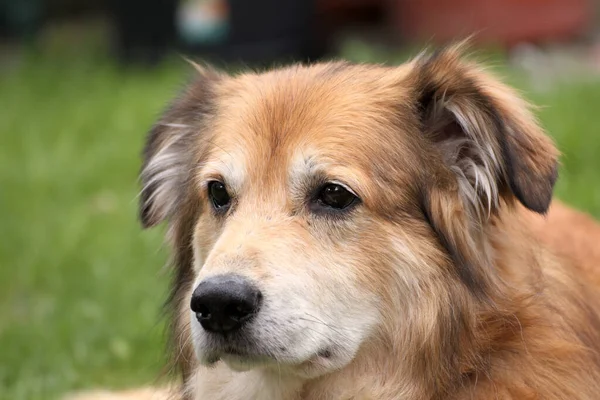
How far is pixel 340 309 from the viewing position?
348 cm

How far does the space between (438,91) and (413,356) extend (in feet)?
3.19

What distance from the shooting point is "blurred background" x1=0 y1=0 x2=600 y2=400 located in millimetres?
5945

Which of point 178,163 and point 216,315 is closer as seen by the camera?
point 216,315

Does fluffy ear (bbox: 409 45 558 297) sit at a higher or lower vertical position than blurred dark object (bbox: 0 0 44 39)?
higher

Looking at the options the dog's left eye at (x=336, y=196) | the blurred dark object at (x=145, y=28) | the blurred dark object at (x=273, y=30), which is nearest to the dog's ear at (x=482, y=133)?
the dog's left eye at (x=336, y=196)

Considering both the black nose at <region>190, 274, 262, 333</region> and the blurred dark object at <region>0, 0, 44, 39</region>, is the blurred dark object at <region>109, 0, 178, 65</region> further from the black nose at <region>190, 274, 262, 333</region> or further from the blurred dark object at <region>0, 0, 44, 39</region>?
the black nose at <region>190, 274, 262, 333</region>

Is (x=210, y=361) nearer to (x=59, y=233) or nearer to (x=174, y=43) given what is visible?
(x=59, y=233)

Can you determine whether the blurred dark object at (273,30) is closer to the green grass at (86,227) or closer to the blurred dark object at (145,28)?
the green grass at (86,227)

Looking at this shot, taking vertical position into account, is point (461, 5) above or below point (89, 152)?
above

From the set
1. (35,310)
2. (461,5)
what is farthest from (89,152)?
(461,5)

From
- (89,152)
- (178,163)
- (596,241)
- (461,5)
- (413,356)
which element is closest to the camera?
(413,356)

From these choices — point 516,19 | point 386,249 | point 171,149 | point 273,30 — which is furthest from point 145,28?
point 386,249

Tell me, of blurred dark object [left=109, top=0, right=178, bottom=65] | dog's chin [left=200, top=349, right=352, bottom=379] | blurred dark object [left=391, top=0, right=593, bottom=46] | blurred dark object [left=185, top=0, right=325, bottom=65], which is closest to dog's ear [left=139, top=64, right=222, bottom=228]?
dog's chin [left=200, top=349, right=352, bottom=379]

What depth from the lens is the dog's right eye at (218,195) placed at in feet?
12.4
